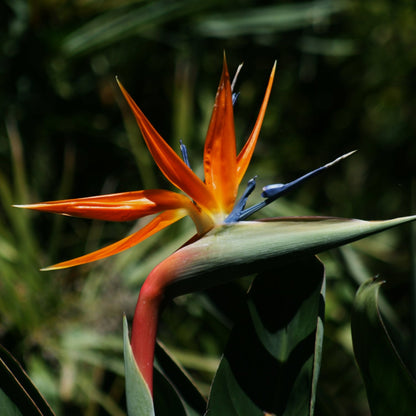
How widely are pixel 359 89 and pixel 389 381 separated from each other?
1.44 metres

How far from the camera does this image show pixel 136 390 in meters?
0.41

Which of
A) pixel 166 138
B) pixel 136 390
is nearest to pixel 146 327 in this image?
pixel 136 390

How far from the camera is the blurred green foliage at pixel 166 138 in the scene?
110 centimetres

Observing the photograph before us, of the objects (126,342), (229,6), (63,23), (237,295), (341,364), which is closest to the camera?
(126,342)

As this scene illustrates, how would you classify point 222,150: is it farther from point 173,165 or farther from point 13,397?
point 13,397

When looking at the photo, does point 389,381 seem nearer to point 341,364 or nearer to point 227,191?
point 227,191

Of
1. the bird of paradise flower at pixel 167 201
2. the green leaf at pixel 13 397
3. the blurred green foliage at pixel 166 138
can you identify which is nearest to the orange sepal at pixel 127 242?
the bird of paradise flower at pixel 167 201

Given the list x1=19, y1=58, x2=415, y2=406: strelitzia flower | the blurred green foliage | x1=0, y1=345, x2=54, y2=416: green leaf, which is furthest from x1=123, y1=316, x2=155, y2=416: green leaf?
the blurred green foliage

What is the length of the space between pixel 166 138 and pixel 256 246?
127cm

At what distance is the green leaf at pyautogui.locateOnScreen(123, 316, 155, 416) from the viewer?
40 cm

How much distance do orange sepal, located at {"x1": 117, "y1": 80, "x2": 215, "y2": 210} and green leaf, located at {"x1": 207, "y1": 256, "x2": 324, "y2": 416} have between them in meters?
0.11

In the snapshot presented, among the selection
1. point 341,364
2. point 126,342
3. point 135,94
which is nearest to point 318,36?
point 135,94

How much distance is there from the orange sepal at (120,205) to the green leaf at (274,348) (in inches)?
4.8

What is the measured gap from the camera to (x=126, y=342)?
1.34 feet
